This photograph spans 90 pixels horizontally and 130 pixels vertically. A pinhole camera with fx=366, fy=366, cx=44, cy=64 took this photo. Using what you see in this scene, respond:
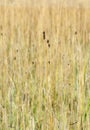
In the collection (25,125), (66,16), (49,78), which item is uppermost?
(66,16)

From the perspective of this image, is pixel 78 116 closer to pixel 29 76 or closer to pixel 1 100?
pixel 1 100

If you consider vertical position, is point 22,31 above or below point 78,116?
above

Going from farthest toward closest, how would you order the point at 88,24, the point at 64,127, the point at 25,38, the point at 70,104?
the point at 88,24
the point at 25,38
the point at 70,104
the point at 64,127

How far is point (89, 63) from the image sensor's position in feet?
6.60

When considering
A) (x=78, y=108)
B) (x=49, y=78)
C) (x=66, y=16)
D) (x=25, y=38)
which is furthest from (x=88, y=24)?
(x=78, y=108)

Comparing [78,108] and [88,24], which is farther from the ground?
[88,24]

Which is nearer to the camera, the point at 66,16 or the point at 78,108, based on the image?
the point at 78,108

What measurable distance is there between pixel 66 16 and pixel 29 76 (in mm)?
989

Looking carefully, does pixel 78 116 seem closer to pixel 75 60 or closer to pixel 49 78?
pixel 49 78

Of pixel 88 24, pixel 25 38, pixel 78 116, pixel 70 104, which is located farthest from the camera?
pixel 88 24

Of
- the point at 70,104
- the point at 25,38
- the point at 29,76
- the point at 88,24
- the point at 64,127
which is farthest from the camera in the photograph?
the point at 88,24

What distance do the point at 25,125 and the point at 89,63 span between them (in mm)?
689

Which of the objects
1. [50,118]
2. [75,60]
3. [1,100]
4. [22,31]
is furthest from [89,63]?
[22,31]

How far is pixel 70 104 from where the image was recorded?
1665mm
